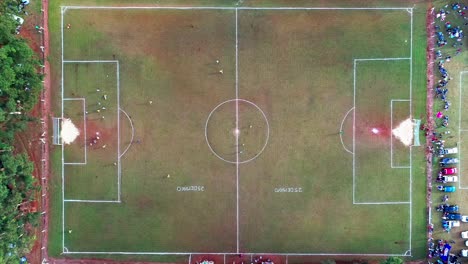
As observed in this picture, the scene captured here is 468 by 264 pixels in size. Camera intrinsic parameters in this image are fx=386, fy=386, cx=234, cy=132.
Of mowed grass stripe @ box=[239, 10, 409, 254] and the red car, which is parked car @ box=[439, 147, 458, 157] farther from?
mowed grass stripe @ box=[239, 10, 409, 254]

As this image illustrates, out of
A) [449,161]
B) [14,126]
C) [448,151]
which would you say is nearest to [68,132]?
[14,126]

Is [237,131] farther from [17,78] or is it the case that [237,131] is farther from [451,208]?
[451,208]

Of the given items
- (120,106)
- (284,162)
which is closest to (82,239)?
(120,106)

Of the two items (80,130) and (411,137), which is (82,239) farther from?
(411,137)

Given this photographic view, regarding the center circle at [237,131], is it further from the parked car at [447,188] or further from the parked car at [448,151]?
the parked car at [447,188]

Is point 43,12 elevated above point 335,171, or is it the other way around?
point 43,12

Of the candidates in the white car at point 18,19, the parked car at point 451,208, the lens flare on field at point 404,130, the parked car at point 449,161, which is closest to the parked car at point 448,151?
the parked car at point 449,161
